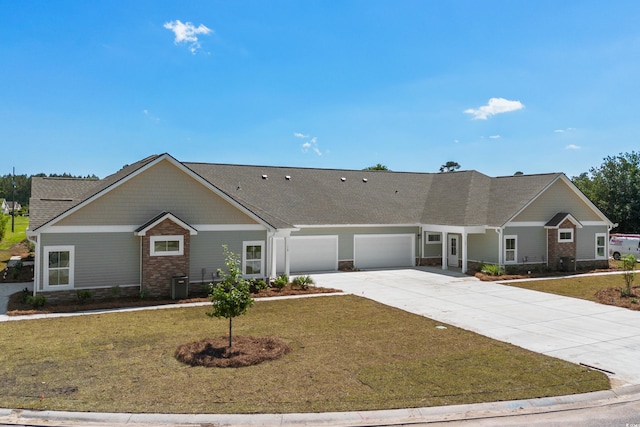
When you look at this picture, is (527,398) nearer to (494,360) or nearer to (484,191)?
(494,360)

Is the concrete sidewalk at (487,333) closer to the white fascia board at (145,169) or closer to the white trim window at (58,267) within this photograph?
the white trim window at (58,267)

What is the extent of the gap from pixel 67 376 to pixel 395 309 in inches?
421

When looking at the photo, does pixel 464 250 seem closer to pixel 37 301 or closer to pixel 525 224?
pixel 525 224

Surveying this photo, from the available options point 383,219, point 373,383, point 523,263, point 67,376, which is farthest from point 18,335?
point 523,263

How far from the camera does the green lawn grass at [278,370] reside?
8109 mm

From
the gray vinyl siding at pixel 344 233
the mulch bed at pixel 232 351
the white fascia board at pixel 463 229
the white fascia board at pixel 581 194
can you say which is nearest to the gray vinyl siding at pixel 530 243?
the white fascia board at pixel 463 229

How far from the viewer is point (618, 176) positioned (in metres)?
43.1

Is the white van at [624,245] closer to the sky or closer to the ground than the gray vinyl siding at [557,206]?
closer to the ground

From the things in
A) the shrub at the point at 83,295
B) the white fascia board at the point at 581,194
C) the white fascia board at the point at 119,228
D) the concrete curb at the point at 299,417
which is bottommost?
the concrete curb at the point at 299,417

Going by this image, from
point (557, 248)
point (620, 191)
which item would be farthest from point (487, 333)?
point (620, 191)

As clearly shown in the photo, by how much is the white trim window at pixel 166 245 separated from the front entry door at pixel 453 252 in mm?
18020

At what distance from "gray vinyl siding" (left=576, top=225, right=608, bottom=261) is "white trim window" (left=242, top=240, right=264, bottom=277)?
2081 centimetres

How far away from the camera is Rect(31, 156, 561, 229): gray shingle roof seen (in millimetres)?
27484

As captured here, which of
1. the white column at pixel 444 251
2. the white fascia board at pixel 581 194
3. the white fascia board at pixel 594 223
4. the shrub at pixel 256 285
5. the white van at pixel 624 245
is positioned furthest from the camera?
the white van at pixel 624 245
